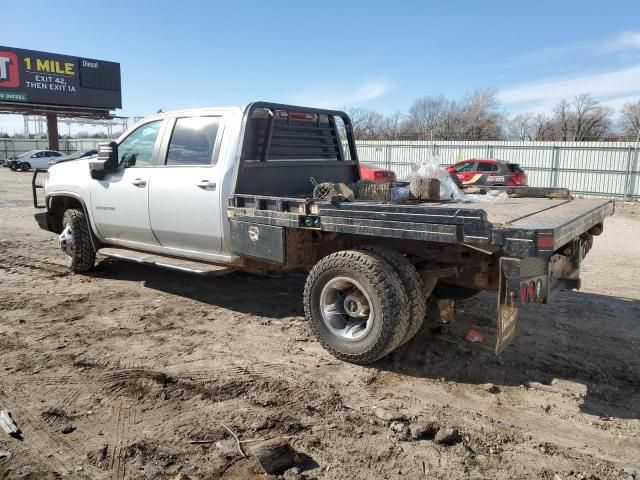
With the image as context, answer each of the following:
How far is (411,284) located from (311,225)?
0.95m

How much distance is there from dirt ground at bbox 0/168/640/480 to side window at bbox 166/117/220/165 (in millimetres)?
1584

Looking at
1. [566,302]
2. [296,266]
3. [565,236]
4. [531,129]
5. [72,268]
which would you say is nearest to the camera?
[565,236]

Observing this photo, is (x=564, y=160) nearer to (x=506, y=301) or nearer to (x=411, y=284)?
(x=411, y=284)

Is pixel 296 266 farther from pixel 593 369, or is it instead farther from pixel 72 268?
pixel 72 268

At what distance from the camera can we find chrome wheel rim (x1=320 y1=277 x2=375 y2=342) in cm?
413

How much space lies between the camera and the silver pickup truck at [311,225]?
3.65 meters

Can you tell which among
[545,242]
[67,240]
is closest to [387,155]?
[67,240]

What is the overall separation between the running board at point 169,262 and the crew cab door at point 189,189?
121mm

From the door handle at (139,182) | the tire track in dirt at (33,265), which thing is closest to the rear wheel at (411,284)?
the door handle at (139,182)

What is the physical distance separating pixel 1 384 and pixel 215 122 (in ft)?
9.65

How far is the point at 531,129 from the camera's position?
174ft

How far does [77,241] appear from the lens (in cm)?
677

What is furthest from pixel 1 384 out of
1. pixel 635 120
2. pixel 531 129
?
pixel 635 120

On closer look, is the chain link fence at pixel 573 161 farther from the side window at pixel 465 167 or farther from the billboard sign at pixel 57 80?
the billboard sign at pixel 57 80
